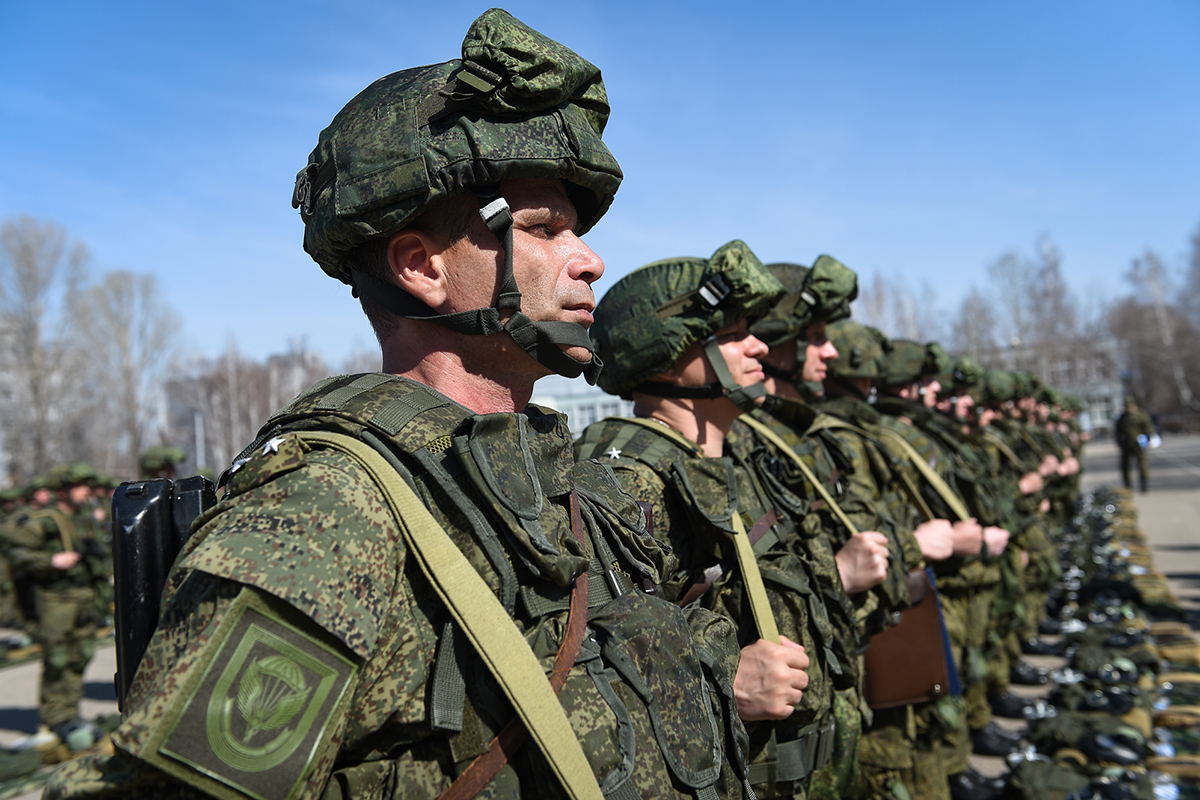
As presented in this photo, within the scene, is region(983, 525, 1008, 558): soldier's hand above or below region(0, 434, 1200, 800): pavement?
above

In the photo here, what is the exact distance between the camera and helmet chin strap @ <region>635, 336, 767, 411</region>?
3.36 m

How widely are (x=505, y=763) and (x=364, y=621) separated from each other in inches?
15.0

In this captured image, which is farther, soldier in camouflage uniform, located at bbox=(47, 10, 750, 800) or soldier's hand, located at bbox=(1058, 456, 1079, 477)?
soldier's hand, located at bbox=(1058, 456, 1079, 477)

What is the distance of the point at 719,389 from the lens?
3426mm

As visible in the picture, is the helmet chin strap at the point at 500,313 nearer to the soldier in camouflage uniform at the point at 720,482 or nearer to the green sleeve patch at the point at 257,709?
the green sleeve patch at the point at 257,709

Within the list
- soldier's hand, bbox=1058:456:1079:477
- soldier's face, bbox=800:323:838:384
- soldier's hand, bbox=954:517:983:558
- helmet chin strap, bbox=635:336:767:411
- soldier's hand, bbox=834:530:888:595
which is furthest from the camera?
soldier's hand, bbox=1058:456:1079:477

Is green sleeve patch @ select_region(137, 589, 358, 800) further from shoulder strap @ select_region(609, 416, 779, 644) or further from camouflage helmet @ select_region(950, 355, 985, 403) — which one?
camouflage helmet @ select_region(950, 355, 985, 403)

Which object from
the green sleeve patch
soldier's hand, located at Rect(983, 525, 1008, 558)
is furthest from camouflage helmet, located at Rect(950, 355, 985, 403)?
the green sleeve patch

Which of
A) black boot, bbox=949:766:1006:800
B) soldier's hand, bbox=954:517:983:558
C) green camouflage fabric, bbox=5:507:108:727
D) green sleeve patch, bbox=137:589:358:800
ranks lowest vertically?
black boot, bbox=949:766:1006:800

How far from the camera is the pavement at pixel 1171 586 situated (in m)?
9.52

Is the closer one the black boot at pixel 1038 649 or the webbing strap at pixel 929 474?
the webbing strap at pixel 929 474

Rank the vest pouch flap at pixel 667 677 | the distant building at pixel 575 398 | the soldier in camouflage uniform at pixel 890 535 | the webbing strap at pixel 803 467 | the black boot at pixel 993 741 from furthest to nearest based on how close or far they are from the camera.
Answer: the distant building at pixel 575 398 < the black boot at pixel 993 741 < the soldier in camouflage uniform at pixel 890 535 < the webbing strap at pixel 803 467 < the vest pouch flap at pixel 667 677

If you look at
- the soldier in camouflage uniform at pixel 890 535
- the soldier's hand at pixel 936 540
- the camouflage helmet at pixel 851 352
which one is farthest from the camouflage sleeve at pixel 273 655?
the camouflage helmet at pixel 851 352

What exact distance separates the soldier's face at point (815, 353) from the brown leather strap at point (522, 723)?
364cm
